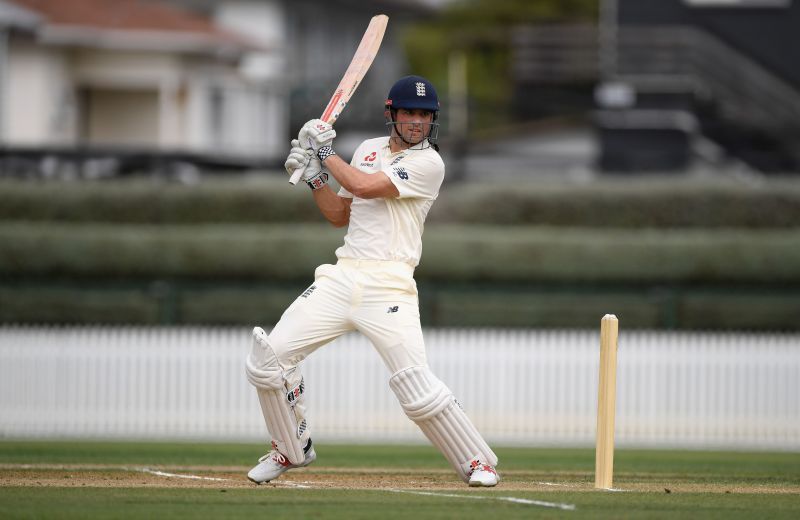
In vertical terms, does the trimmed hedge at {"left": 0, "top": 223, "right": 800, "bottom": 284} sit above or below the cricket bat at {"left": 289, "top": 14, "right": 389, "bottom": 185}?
below

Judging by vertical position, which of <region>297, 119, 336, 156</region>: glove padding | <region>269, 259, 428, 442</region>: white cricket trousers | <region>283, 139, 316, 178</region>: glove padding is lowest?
<region>269, 259, 428, 442</region>: white cricket trousers

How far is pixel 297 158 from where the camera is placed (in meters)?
7.13

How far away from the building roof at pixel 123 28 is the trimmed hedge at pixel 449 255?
6611mm

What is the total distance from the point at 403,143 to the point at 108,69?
18.0 meters

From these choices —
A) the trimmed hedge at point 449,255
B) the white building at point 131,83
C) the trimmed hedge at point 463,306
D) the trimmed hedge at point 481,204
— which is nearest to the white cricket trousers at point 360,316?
the trimmed hedge at point 463,306

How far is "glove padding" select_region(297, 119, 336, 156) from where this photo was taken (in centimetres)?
712

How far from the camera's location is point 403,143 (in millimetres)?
7395

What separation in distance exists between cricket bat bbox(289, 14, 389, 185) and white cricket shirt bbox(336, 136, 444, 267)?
0.34 meters

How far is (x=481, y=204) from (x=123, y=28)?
8.64m

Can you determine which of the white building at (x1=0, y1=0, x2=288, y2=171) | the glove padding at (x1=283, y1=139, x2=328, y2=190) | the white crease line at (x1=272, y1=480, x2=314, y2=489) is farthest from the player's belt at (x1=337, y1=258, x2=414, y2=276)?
the white building at (x1=0, y1=0, x2=288, y2=171)

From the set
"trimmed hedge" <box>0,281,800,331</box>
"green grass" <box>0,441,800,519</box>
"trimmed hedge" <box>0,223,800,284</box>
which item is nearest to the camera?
"green grass" <box>0,441,800,519</box>

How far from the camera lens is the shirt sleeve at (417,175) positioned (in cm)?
712

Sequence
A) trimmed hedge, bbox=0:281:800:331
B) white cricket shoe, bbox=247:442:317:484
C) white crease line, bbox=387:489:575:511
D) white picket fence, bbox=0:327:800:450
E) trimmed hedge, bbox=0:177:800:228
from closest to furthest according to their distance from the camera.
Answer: white crease line, bbox=387:489:575:511, white cricket shoe, bbox=247:442:317:484, white picket fence, bbox=0:327:800:450, trimmed hedge, bbox=0:281:800:331, trimmed hedge, bbox=0:177:800:228

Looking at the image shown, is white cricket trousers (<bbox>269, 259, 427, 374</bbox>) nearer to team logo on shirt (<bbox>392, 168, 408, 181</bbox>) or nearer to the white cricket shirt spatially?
the white cricket shirt
